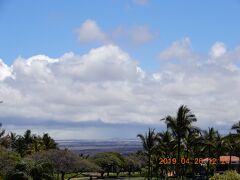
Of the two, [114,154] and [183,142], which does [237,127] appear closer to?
[183,142]

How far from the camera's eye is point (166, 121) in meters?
71.3

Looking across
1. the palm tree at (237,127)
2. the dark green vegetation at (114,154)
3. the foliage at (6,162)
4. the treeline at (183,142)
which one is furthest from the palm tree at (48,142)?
the foliage at (6,162)

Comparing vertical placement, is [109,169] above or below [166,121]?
below

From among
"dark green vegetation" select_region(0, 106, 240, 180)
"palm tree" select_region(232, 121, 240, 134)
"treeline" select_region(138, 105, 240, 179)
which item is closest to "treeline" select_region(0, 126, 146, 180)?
"dark green vegetation" select_region(0, 106, 240, 180)

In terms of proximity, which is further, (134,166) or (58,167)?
(134,166)

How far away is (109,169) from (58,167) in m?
41.7

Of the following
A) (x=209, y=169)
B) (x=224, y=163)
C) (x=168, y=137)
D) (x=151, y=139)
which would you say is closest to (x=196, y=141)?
(x=168, y=137)

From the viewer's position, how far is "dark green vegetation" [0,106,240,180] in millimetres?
49344

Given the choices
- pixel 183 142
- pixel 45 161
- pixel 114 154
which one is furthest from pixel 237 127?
pixel 45 161

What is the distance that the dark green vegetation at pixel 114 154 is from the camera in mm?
49344

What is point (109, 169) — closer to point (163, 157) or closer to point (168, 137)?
point (163, 157)
